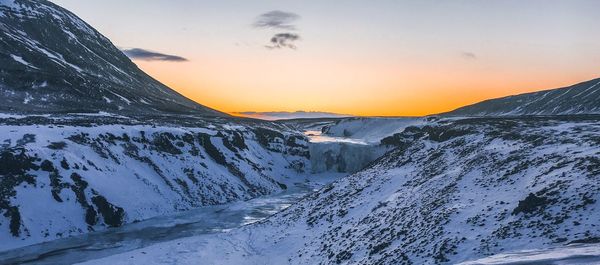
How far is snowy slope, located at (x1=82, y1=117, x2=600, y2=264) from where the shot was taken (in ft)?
61.2

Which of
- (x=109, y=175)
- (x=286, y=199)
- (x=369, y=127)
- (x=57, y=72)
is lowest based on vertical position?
(x=286, y=199)

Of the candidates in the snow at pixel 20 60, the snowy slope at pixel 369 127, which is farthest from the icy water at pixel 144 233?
the snow at pixel 20 60

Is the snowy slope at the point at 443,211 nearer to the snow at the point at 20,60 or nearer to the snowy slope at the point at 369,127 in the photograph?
the snowy slope at the point at 369,127

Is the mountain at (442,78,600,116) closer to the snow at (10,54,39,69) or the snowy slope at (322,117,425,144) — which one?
the snowy slope at (322,117,425,144)

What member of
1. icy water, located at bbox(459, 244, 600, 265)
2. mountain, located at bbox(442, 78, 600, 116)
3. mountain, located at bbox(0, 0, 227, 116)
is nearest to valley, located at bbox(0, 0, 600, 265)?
icy water, located at bbox(459, 244, 600, 265)

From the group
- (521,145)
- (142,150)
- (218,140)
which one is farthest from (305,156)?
(521,145)

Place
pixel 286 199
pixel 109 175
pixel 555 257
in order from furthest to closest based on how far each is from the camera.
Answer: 1. pixel 286 199
2. pixel 109 175
3. pixel 555 257

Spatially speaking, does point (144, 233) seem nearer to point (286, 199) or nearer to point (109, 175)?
point (109, 175)

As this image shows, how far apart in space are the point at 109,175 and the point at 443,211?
3590cm

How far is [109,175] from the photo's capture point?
46.7 metres

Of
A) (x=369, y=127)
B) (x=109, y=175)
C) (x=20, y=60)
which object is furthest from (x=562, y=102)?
(x=20, y=60)

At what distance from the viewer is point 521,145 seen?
33406 millimetres

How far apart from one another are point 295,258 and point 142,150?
114 feet

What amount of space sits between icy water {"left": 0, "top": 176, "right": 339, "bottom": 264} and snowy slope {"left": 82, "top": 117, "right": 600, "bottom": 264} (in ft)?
13.6
